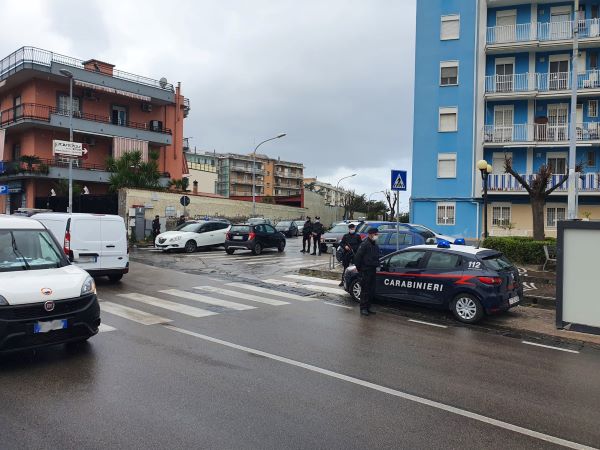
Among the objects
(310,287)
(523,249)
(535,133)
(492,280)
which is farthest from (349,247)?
(535,133)

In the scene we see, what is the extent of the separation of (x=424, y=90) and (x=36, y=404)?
31.7 meters

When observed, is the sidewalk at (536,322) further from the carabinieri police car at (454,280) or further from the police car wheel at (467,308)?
the carabinieri police car at (454,280)

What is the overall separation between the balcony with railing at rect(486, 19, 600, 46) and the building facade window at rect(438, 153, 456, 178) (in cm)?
741

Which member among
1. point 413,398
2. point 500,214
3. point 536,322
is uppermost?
point 500,214

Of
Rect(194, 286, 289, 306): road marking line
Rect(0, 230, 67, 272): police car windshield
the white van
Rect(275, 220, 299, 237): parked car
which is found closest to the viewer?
Rect(0, 230, 67, 272): police car windshield

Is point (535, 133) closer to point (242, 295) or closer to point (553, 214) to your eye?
point (553, 214)

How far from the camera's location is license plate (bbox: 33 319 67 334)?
225 inches

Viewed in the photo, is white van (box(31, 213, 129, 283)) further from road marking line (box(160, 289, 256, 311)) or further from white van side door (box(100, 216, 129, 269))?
road marking line (box(160, 289, 256, 311))

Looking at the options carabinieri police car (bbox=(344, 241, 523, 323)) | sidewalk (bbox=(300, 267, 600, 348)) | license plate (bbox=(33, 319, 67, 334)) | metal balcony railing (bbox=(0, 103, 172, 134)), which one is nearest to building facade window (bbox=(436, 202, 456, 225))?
sidewalk (bbox=(300, 267, 600, 348))

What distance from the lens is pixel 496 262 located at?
9852 mm

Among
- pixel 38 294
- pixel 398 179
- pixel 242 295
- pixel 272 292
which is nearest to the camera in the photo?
pixel 38 294

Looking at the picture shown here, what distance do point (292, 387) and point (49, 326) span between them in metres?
2.93

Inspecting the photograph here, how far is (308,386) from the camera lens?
5.50 metres

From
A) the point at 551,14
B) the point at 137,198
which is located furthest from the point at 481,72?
the point at 137,198
